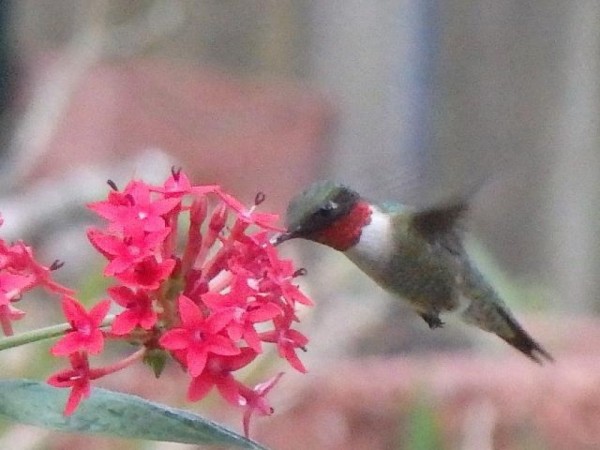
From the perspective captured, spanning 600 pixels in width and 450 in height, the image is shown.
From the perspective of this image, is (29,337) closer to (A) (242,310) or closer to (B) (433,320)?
(A) (242,310)

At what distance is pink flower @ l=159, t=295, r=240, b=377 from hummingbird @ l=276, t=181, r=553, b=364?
0.23 metres

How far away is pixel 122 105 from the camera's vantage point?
10.3 ft

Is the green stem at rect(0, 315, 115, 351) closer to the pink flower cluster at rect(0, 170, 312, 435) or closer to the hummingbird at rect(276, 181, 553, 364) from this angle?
the pink flower cluster at rect(0, 170, 312, 435)

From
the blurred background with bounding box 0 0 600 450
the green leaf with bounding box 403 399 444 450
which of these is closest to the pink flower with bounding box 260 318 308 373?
the green leaf with bounding box 403 399 444 450

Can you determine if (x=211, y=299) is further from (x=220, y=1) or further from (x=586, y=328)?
(x=220, y=1)

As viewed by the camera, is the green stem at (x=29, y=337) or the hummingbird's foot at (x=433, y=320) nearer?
the green stem at (x=29, y=337)

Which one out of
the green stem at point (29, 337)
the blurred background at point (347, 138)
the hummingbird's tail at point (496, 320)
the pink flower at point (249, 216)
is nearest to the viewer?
the green stem at point (29, 337)

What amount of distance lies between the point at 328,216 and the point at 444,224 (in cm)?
20

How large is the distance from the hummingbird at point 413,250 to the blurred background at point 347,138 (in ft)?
2.88

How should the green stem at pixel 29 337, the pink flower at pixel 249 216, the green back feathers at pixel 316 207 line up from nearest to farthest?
the green stem at pixel 29 337 → the pink flower at pixel 249 216 → the green back feathers at pixel 316 207

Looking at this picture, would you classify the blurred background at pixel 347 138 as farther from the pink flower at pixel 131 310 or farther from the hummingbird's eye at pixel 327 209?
the pink flower at pixel 131 310

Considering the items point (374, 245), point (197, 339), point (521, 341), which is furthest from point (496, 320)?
point (197, 339)

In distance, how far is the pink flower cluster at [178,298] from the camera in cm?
57

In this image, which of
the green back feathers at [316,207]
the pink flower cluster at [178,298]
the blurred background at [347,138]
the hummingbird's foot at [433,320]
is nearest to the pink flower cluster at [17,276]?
the pink flower cluster at [178,298]
